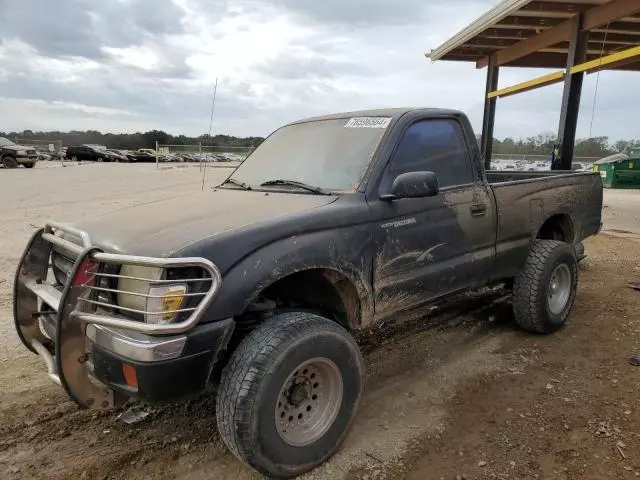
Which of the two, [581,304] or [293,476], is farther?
[581,304]

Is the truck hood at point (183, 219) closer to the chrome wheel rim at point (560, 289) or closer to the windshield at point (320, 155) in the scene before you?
the windshield at point (320, 155)


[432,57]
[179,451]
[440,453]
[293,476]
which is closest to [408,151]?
[440,453]

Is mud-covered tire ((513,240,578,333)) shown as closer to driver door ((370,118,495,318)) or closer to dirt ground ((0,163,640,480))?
dirt ground ((0,163,640,480))

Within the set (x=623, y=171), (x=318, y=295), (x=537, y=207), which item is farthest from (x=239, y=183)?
(x=623, y=171)

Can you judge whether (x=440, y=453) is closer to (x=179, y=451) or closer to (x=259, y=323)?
(x=259, y=323)

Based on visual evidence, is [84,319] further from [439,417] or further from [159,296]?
[439,417]

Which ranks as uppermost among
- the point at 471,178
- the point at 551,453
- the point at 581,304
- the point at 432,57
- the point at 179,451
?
the point at 432,57

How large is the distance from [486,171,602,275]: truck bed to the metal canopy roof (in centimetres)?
533

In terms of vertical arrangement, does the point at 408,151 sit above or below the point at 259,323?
above

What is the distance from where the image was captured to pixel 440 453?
288cm

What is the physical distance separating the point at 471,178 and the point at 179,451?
284 centimetres

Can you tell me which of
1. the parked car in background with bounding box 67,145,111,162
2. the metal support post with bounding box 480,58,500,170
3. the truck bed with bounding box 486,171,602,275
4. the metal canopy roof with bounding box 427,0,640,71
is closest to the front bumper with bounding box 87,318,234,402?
the truck bed with bounding box 486,171,602,275

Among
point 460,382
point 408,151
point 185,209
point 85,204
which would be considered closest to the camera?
point 185,209

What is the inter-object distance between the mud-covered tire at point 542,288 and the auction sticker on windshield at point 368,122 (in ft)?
6.45
